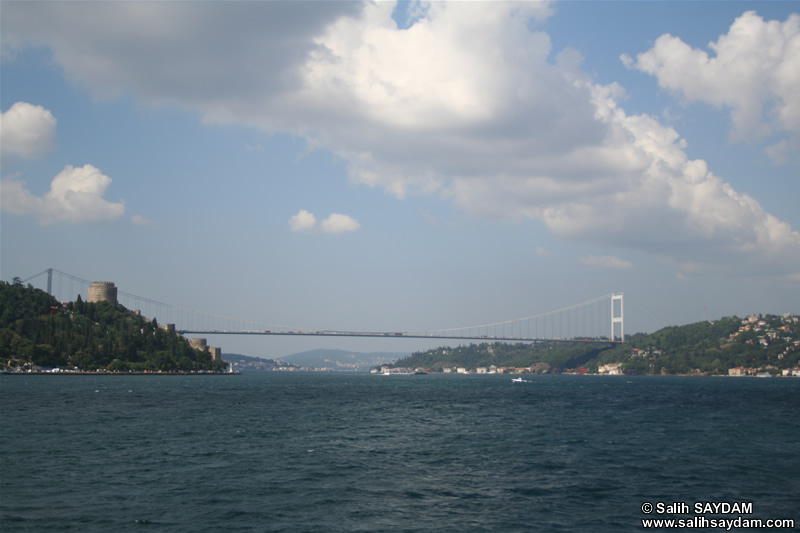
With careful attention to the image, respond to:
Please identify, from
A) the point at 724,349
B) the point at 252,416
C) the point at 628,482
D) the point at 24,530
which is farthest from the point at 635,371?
the point at 24,530

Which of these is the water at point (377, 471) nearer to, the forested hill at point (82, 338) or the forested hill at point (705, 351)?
the forested hill at point (82, 338)

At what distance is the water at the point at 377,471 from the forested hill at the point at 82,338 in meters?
71.3

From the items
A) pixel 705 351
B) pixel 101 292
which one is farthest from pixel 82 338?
pixel 705 351

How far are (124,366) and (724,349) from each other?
453 ft

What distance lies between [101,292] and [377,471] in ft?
442

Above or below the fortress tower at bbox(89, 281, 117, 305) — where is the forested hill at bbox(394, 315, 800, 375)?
below

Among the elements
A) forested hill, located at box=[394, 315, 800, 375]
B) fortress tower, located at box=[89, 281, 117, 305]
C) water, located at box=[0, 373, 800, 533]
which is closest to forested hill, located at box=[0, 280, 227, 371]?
fortress tower, located at box=[89, 281, 117, 305]

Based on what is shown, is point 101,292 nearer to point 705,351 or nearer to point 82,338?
point 82,338

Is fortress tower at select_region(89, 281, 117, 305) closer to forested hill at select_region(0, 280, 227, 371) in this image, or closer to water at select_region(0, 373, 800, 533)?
forested hill at select_region(0, 280, 227, 371)

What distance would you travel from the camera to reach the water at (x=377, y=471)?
42.6 ft

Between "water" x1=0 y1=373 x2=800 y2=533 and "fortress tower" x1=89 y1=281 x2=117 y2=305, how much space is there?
11113 centimetres

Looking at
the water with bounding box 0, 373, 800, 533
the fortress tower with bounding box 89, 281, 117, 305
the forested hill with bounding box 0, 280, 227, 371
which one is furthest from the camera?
the fortress tower with bounding box 89, 281, 117, 305

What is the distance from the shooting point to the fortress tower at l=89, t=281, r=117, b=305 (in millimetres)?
133875

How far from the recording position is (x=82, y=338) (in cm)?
10181
